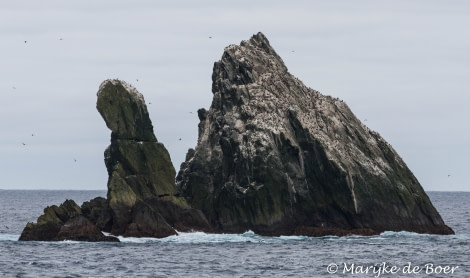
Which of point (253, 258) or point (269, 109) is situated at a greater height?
point (269, 109)

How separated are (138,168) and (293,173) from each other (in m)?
15.0

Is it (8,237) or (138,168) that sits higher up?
(138,168)

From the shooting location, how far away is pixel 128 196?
83.9m

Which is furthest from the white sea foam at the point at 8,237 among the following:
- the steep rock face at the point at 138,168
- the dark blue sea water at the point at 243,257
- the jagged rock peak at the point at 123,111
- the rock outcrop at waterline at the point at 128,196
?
the jagged rock peak at the point at 123,111

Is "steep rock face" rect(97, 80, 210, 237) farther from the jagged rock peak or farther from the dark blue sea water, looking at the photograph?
the dark blue sea water

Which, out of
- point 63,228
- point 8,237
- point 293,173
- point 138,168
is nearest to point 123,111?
point 138,168

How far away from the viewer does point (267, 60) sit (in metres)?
99.2

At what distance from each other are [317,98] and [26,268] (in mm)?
40358

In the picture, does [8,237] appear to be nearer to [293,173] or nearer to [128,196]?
[128,196]

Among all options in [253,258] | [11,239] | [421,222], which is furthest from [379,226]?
[11,239]

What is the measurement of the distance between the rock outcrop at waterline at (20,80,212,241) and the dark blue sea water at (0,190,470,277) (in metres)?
1.42

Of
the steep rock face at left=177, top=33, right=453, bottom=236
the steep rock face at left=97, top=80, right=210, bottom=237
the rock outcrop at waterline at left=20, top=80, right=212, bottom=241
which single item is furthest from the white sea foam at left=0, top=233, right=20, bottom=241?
the steep rock face at left=177, top=33, right=453, bottom=236

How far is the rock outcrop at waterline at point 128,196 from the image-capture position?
83.5m

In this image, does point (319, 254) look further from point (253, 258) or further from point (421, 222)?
point (421, 222)
